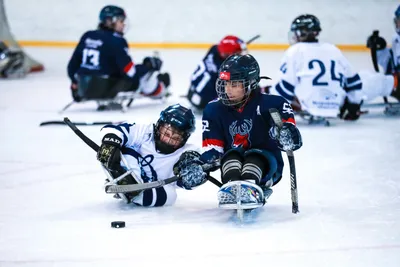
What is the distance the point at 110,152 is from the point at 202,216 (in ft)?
1.72

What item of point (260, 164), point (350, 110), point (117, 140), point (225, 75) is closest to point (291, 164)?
point (260, 164)

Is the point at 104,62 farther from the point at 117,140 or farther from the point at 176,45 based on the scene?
the point at 176,45

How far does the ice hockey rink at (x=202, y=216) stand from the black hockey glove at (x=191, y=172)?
7.0 inches

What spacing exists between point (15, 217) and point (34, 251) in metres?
0.65

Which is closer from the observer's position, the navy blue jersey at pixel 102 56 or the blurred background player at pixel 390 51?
the blurred background player at pixel 390 51

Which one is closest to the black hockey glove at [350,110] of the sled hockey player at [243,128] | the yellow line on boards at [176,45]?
the sled hockey player at [243,128]

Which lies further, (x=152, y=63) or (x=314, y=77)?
(x=152, y=63)

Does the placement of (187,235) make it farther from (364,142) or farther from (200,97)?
(200,97)

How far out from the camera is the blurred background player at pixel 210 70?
24.7ft

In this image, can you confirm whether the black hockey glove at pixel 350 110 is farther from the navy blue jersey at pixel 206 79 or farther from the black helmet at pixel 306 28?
the navy blue jersey at pixel 206 79

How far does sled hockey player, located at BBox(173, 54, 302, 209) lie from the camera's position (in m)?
3.99

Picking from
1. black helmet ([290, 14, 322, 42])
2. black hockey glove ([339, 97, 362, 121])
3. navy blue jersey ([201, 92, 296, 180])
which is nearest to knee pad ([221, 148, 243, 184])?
navy blue jersey ([201, 92, 296, 180])

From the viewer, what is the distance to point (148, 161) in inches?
169

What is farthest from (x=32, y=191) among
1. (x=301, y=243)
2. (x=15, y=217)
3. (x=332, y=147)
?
(x=332, y=147)
